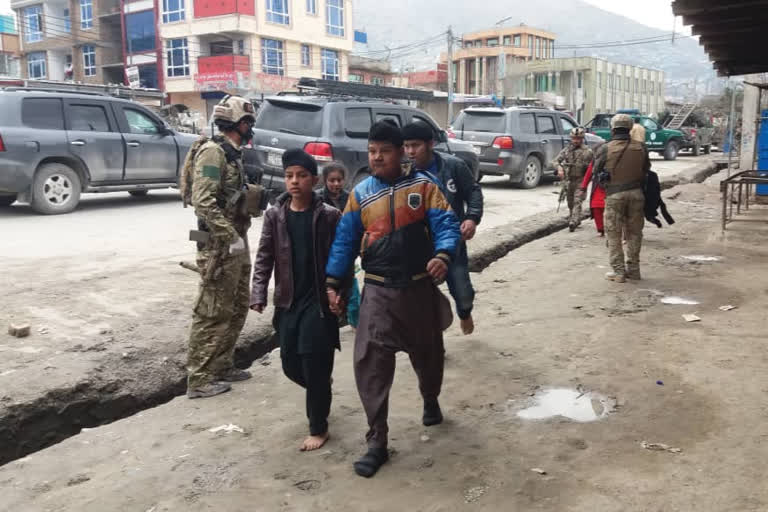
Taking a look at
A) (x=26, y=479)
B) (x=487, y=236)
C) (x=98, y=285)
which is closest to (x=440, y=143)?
(x=487, y=236)

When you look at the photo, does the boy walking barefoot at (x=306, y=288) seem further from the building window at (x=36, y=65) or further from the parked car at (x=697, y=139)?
the building window at (x=36, y=65)

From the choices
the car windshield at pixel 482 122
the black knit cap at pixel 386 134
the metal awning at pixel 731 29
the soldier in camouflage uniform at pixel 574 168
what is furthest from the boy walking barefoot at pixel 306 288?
the car windshield at pixel 482 122

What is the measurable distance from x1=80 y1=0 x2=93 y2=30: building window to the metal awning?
43840 mm

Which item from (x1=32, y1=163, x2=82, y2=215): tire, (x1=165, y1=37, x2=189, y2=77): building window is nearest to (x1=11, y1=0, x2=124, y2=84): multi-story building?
(x1=165, y1=37, x2=189, y2=77): building window

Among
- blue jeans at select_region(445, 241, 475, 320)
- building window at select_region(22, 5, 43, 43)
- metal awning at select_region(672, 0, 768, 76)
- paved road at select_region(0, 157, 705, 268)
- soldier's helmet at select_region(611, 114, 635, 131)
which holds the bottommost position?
paved road at select_region(0, 157, 705, 268)

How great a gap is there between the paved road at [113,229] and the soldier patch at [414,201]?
4.55 metres

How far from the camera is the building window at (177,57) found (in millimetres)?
40188

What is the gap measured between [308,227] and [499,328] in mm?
2451

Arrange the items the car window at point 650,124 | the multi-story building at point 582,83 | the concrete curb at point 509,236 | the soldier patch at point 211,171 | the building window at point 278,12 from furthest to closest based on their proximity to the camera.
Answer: the multi-story building at point 582,83 → the building window at point 278,12 → the car window at point 650,124 → the concrete curb at point 509,236 → the soldier patch at point 211,171

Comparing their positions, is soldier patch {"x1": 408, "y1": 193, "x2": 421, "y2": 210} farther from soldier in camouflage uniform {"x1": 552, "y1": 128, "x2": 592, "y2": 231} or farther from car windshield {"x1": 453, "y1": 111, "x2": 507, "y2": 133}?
car windshield {"x1": 453, "y1": 111, "x2": 507, "y2": 133}

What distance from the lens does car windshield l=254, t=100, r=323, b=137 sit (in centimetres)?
1003

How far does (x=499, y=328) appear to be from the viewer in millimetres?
5320

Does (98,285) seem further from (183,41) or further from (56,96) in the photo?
(183,41)

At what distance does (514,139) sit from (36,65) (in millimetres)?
43457
